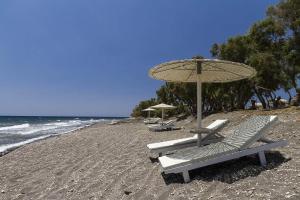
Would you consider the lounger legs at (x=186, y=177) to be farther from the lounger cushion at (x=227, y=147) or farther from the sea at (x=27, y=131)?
the sea at (x=27, y=131)

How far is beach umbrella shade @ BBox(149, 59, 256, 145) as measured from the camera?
8031mm

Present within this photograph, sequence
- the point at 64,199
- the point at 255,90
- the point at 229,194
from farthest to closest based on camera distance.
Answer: the point at 255,90, the point at 64,199, the point at 229,194

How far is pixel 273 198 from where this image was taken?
15.6 ft

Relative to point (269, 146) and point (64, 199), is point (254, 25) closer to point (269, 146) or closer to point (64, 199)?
point (269, 146)

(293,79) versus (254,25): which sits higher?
(254,25)

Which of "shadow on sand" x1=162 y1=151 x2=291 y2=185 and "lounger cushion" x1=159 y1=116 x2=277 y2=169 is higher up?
"lounger cushion" x1=159 y1=116 x2=277 y2=169

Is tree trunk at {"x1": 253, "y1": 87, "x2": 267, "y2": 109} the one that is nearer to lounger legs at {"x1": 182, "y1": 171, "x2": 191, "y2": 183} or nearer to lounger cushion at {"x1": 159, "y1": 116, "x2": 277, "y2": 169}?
lounger cushion at {"x1": 159, "y1": 116, "x2": 277, "y2": 169}

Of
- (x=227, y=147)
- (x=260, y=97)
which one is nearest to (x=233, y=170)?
(x=227, y=147)

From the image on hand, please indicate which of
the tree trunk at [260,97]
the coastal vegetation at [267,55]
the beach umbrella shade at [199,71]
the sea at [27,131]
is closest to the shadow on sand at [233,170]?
the beach umbrella shade at [199,71]

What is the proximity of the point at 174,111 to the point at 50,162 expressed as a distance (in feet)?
136

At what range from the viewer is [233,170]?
6414 mm

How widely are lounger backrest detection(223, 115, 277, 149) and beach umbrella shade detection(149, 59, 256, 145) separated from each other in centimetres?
117

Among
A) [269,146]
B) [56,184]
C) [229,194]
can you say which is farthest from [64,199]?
[269,146]

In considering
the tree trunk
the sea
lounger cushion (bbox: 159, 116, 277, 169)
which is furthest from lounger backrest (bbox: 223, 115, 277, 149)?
the tree trunk
